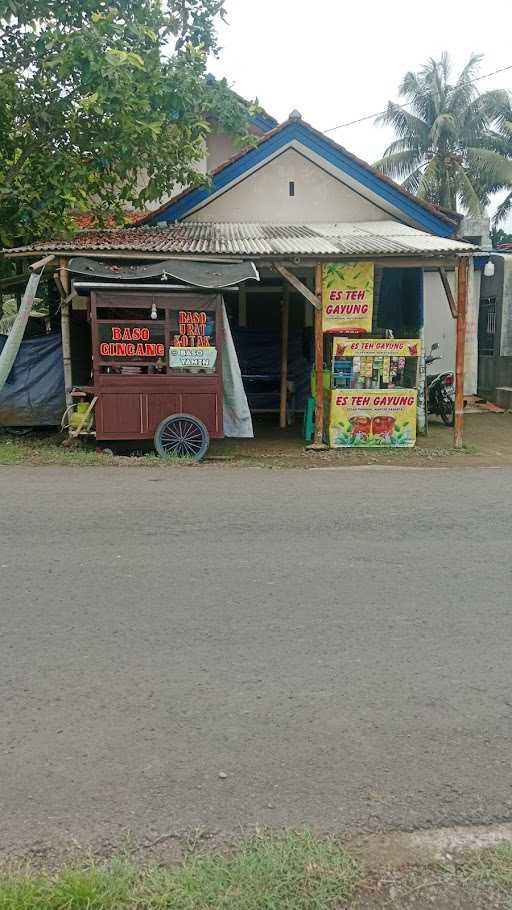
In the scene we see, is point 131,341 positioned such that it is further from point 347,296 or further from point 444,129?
point 444,129

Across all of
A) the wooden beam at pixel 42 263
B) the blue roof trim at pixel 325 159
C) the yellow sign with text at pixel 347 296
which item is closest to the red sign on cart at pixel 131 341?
the wooden beam at pixel 42 263

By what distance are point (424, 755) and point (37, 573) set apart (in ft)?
9.69

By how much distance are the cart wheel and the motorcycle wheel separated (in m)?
5.72

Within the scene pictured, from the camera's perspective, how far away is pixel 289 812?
2.67 m

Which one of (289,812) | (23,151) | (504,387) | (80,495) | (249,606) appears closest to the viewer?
(289,812)

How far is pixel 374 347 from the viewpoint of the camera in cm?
1064

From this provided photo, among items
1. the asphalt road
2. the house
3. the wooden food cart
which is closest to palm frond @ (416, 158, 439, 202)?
the house

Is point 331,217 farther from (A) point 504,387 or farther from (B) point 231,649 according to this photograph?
(B) point 231,649

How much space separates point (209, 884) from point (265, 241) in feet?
32.4

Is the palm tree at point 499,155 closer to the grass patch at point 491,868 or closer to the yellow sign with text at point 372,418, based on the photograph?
the yellow sign with text at point 372,418

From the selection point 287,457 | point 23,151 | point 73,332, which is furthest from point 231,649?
point 23,151

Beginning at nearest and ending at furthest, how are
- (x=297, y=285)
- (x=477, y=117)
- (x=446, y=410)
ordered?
(x=297, y=285)
(x=446, y=410)
(x=477, y=117)

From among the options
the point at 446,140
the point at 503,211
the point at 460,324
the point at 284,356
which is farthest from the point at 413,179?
the point at 460,324

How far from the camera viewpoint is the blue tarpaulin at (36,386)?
36.7 feet
